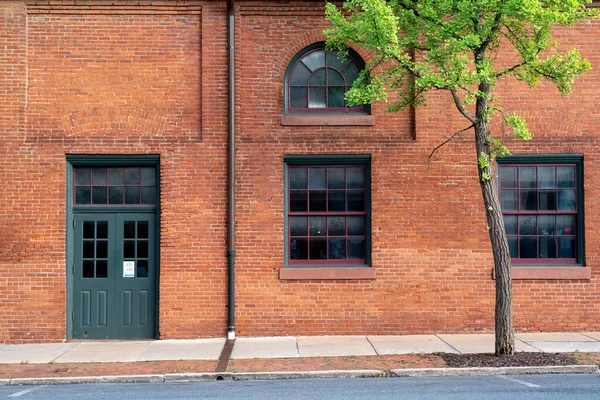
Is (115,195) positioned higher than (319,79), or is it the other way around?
(319,79)

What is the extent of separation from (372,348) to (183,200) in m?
4.57

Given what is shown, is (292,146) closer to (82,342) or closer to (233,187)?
(233,187)

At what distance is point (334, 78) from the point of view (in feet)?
42.9

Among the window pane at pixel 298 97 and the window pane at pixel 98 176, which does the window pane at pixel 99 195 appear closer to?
the window pane at pixel 98 176

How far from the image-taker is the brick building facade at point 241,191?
494 inches

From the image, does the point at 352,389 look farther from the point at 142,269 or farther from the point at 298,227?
the point at 142,269

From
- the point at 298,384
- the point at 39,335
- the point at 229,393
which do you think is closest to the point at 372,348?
the point at 298,384

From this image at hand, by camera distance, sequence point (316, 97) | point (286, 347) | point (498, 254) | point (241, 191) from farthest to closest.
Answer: point (316, 97) < point (241, 191) < point (286, 347) < point (498, 254)

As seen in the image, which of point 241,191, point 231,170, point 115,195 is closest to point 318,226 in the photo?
point 241,191

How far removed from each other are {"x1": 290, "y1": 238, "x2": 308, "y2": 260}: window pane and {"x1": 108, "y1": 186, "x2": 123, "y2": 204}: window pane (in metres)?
3.52

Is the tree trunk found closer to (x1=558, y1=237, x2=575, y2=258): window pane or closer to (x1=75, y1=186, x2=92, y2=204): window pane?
(x1=558, y1=237, x2=575, y2=258): window pane

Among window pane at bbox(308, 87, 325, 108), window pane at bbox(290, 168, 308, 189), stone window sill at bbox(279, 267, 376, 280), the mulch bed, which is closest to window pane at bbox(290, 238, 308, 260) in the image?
stone window sill at bbox(279, 267, 376, 280)

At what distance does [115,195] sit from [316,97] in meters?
4.47

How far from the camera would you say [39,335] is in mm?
12430
